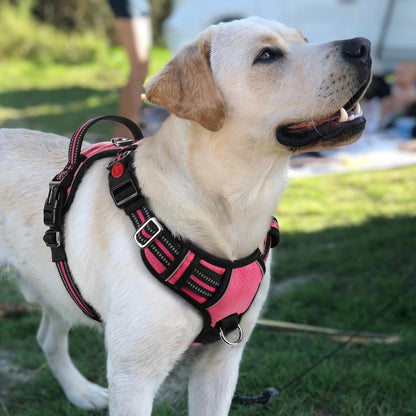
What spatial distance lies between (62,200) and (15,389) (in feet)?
4.56

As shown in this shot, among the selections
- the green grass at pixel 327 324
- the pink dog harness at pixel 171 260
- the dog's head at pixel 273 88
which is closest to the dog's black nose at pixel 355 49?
the dog's head at pixel 273 88

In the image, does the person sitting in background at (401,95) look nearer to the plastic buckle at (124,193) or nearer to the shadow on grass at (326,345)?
the shadow on grass at (326,345)

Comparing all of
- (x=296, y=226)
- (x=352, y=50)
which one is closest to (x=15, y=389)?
(x=352, y=50)

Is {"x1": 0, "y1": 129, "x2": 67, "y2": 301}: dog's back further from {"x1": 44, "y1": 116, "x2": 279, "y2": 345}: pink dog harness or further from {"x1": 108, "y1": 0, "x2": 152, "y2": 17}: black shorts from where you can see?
{"x1": 108, "y1": 0, "x2": 152, "y2": 17}: black shorts

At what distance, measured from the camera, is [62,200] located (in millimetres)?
2373

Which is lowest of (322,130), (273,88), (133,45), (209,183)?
(133,45)

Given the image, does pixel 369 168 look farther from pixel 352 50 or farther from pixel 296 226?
pixel 352 50

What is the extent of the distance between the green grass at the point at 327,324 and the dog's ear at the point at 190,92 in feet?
4.41

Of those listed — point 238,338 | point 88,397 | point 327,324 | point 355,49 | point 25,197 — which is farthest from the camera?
point 327,324

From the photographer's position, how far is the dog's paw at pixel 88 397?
3.02 metres

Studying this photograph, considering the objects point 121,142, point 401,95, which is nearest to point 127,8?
point 121,142

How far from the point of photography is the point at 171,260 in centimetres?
213

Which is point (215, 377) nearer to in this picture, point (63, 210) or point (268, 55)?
point (63, 210)

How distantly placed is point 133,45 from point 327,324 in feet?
9.95
